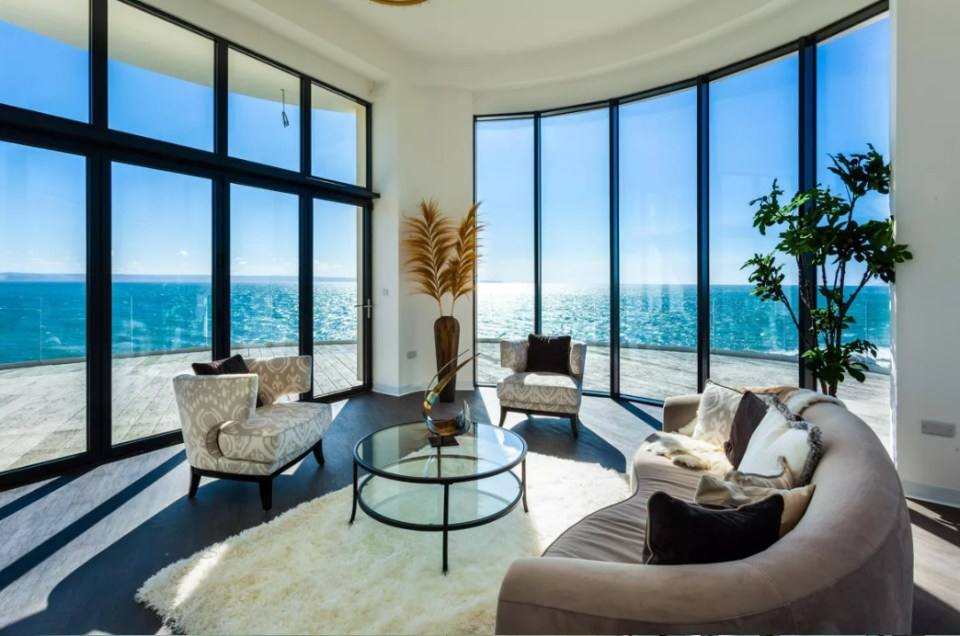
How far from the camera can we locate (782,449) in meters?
1.64

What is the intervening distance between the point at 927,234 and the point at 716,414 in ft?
5.84

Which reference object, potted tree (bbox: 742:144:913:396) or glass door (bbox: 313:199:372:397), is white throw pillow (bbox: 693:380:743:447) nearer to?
potted tree (bbox: 742:144:913:396)

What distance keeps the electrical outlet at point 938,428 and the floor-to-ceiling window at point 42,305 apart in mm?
5619

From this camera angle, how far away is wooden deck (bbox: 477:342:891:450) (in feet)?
11.9

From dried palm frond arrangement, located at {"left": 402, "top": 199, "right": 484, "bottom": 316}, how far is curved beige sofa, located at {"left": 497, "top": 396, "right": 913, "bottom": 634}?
439cm

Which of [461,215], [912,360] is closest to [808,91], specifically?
[912,360]

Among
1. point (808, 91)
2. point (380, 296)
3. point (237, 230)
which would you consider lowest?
point (380, 296)

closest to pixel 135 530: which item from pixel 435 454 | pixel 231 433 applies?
pixel 231 433

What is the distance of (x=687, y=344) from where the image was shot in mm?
4816

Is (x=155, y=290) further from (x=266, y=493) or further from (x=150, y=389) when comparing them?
(x=266, y=493)

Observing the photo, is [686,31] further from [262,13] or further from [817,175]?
[262,13]

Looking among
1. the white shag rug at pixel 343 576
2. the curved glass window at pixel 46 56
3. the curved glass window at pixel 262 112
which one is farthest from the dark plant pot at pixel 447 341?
the curved glass window at pixel 46 56

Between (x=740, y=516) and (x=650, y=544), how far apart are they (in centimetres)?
24

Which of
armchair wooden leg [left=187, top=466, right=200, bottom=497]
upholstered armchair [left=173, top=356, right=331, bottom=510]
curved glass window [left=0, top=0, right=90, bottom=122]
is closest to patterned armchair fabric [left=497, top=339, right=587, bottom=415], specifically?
upholstered armchair [left=173, top=356, right=331, bottom=510]
